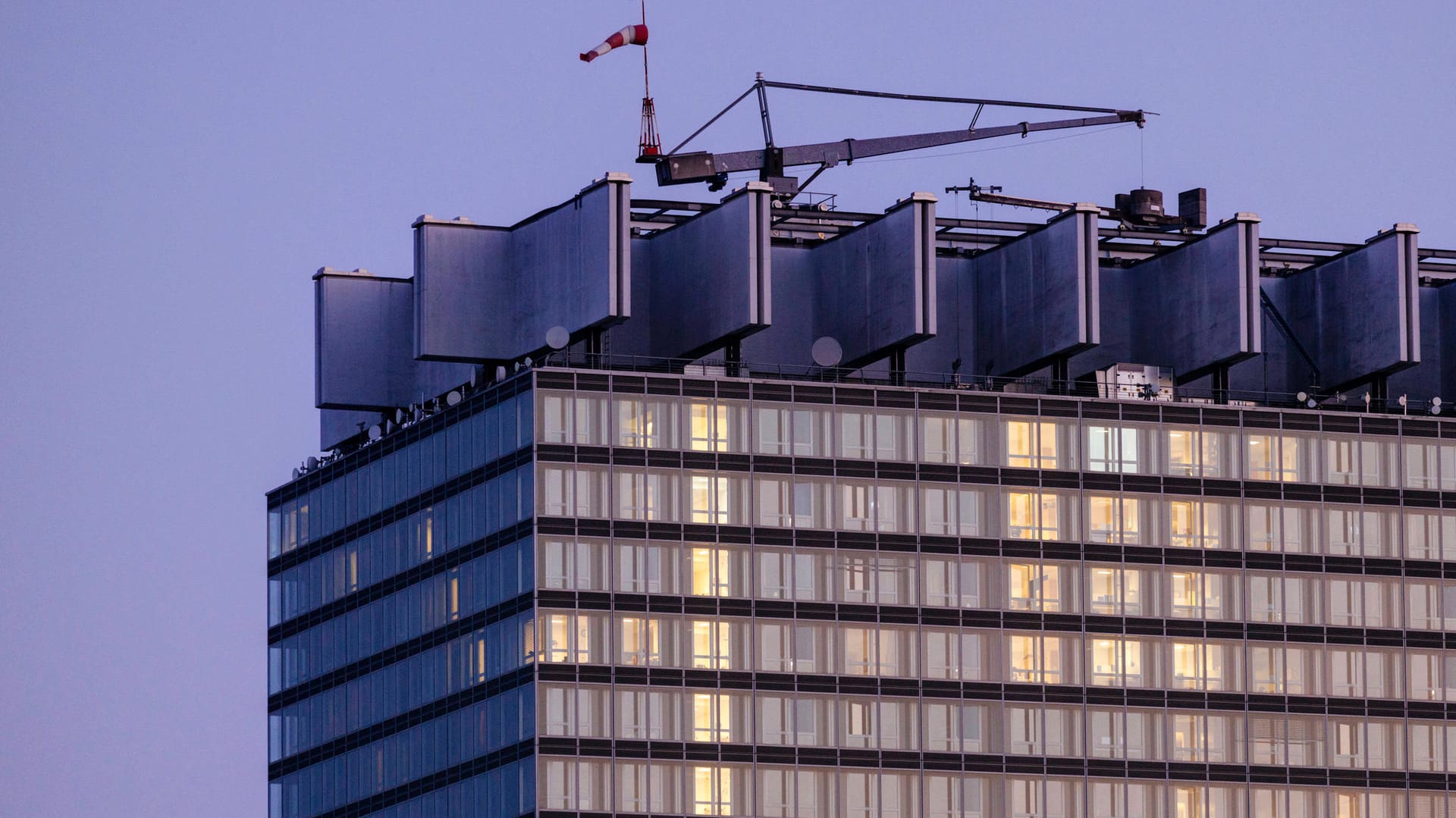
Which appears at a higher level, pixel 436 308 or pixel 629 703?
pixel 436 308

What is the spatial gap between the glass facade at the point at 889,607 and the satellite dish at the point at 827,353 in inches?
134

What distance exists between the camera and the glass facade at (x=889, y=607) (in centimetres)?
17288

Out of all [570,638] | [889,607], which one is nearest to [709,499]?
[570,638]

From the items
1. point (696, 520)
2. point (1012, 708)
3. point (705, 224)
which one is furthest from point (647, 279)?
point (1012, 708)

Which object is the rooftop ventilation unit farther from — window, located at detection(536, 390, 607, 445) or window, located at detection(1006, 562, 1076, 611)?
window, located at detection(536, 390, 607, 445)

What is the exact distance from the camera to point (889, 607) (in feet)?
584

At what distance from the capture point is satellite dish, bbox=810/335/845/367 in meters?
183

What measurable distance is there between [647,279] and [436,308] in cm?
1188

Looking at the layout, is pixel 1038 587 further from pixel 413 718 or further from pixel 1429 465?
pixel 413 718

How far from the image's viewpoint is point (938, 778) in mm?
177000

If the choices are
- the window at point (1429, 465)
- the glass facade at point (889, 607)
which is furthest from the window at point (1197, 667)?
the window at point (1429, 465)

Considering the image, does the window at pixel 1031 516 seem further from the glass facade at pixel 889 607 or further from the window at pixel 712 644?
the window at pixel 712 644

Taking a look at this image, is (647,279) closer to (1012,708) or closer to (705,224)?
(705,224)

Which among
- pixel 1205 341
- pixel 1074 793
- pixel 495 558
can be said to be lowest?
pixel 1074 793
